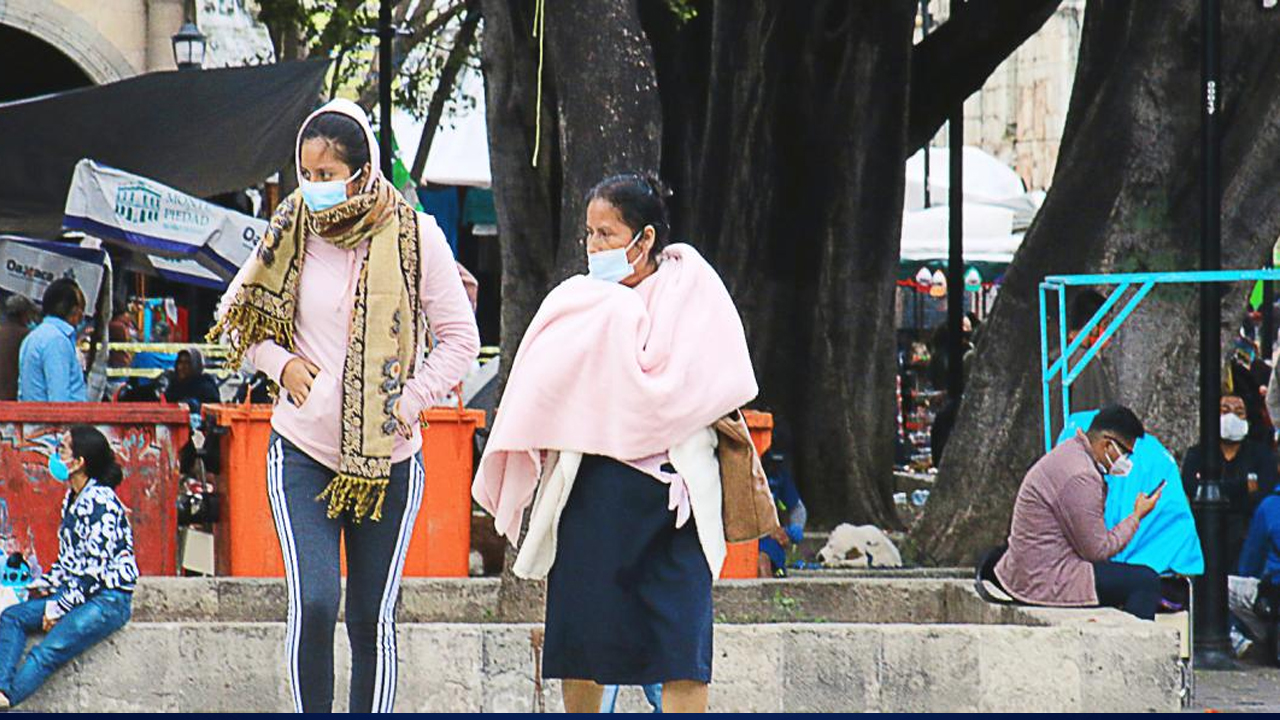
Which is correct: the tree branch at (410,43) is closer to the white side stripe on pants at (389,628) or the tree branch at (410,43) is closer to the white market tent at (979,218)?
the white market tent at (979,218)

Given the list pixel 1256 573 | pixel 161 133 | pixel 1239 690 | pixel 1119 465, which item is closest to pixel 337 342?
pixel 1119 465

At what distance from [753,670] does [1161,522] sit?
2.64 meters

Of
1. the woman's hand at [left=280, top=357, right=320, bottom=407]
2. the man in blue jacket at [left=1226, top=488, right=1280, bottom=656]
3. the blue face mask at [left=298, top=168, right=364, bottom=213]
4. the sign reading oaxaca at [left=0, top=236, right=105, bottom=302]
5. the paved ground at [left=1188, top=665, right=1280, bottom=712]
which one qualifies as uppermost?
the blue face mask at [left=298, top=168, right=364, bottom=213]

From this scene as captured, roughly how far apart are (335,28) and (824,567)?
38.3 ft

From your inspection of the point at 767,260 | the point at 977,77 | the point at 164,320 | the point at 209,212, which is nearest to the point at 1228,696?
the point at 767,260

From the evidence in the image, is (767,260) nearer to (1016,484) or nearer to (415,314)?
(1016,484)

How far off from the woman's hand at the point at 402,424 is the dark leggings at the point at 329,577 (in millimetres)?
89

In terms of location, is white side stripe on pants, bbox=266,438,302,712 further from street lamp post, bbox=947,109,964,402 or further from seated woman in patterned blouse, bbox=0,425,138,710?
street lamp post, bbox=947,109,964,402

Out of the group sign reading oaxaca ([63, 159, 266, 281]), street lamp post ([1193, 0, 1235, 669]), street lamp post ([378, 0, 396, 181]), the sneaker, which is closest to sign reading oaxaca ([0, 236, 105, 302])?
sign reading oaxaca ([63, 159, 266, 281])

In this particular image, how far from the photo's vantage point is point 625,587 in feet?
19.4

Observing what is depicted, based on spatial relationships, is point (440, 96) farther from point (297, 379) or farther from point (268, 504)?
point (297, 379)

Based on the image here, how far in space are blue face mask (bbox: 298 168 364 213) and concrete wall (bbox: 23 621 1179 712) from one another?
2.61 m

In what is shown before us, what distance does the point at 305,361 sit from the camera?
6309 mm

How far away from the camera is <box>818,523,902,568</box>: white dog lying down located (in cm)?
1178
